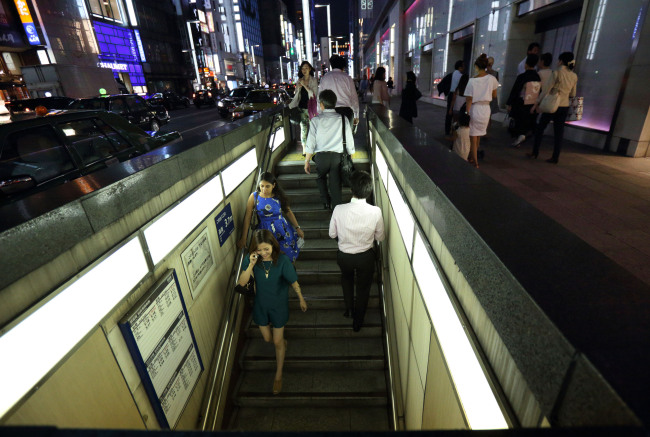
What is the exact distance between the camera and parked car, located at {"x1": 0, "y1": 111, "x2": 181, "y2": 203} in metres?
3.27

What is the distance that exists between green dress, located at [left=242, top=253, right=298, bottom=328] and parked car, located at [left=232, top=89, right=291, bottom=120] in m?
11.2

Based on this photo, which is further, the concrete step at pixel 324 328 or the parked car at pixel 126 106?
the parked car at pixel 126 106

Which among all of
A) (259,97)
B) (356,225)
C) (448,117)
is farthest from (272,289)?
(259,97)

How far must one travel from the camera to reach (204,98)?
30672 mm

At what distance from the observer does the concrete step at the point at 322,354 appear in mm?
4480

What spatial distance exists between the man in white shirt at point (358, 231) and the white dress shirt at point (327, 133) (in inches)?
52.6

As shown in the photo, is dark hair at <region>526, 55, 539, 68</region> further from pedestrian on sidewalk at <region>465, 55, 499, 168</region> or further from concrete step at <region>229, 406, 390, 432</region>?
concrete step at <region>229, 406, 390, 432</region>

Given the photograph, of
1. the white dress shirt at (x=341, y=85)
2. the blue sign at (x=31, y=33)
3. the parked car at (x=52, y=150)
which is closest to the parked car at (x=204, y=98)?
the blue sign at (x=31, y=33)

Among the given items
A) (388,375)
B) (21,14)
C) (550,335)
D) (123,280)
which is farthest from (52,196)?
(21,14)

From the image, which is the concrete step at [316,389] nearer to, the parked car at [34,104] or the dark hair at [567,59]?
the dark hair at [567,59]

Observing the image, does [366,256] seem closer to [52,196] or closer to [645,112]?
[52,196]

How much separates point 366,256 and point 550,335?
116 inches

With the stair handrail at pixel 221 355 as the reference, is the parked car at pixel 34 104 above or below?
above

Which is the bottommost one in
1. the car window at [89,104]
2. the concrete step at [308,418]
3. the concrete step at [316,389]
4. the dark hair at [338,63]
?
the concrete step at [308,418]
